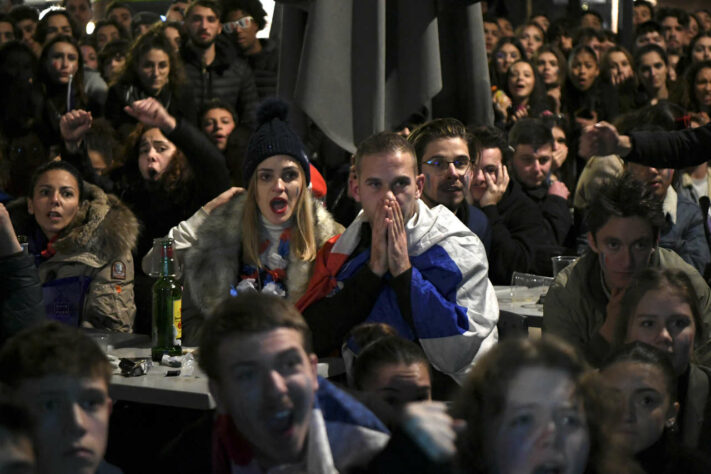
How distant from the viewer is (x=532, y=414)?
5.78 ft

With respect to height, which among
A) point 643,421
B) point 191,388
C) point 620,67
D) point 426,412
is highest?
point 620,67

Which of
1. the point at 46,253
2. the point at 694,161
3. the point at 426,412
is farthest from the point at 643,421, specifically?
the point at 46,253

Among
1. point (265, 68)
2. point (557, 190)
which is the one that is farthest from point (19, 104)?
point (557, 190)

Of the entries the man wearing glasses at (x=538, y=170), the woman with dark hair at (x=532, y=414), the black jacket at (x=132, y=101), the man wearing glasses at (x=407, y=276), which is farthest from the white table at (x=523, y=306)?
the black jacket at (x=132, y=101)

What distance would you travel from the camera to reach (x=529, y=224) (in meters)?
5.89

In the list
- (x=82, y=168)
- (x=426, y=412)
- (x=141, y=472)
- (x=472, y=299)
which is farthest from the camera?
(x=82, y=168)

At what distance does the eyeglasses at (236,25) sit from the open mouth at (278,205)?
4117 mm

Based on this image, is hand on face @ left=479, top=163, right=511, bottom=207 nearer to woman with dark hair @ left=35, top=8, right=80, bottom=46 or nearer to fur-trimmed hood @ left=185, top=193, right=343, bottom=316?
fur-trimmed hood @ left=185, top=193, right=343, bottom=316

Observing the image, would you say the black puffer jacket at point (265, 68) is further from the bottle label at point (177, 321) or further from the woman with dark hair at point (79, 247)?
the bottle label at point (177, 321)

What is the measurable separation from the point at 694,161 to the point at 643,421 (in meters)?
2.60

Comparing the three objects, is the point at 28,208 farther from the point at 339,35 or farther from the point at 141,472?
the point at 141,472

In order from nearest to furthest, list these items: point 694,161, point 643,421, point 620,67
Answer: point 643,421
point 694,161
point 620,67

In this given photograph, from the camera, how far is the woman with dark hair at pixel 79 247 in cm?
472

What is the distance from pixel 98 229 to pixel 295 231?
42.6 inches
